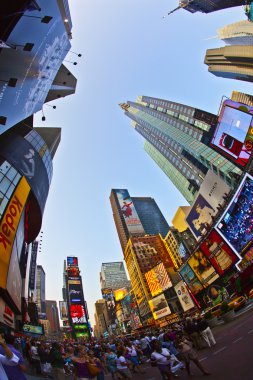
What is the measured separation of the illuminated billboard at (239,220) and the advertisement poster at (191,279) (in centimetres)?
2002

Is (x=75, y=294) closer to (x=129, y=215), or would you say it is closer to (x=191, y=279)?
(x=191, y=279)

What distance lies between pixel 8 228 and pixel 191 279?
5202 centimetres

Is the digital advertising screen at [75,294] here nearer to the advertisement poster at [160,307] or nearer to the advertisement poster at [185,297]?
the advertisement poster at [160,307]

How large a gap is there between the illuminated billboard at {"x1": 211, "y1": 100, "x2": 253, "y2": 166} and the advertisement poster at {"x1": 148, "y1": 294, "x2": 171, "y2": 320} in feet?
231

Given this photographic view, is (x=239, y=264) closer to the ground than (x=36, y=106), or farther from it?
closer to the ground

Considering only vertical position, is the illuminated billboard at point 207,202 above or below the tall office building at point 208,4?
below

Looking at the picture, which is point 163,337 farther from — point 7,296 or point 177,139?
point 177,139

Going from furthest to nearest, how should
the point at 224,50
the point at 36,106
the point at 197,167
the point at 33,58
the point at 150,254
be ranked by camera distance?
the point at 150,254 → the point at 197,167 → the point at 224,50 → the point at 36,106 → the point at 33,58

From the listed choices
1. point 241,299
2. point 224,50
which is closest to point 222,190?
point 241,299

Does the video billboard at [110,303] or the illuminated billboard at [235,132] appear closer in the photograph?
the illuminated billboard at [235,132]

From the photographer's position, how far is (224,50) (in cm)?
9250

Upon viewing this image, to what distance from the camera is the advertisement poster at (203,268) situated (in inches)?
2133

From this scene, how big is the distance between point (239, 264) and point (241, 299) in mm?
18258

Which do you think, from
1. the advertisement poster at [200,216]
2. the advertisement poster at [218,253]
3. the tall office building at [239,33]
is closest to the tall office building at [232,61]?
the tall office building at [239,33]
